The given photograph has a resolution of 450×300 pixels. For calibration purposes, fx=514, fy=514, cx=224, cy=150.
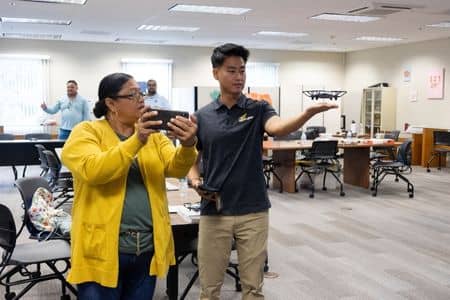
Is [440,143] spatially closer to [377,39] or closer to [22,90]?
[377,39]

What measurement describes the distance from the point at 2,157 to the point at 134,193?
6.81 metres

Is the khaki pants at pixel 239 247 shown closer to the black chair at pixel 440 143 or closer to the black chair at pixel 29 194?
the black chair at pixel 29 194

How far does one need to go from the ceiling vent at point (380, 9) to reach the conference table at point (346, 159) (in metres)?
2.00

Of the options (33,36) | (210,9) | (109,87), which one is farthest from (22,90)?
(109,87)

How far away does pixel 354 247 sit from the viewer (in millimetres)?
4926

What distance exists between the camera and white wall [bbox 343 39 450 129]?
Answer: 11.3m

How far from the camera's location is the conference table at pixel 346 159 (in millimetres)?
7690

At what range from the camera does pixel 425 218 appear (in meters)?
6.21

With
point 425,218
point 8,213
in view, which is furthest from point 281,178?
point 8,213

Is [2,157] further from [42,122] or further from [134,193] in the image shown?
[134,193]

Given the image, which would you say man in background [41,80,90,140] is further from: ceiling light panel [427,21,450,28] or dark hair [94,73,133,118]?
dark hair [94,73,133,118]

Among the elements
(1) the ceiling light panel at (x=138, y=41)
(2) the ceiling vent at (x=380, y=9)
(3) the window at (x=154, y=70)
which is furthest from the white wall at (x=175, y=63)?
(2) the ceiling vent at (x=380, y=9)

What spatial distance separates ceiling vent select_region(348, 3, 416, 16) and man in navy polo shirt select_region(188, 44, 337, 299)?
18.3 feet

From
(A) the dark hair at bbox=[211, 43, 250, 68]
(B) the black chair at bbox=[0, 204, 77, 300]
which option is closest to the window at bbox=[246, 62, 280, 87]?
(B) the black chair at bbox=[0, 204, 77, 300]
